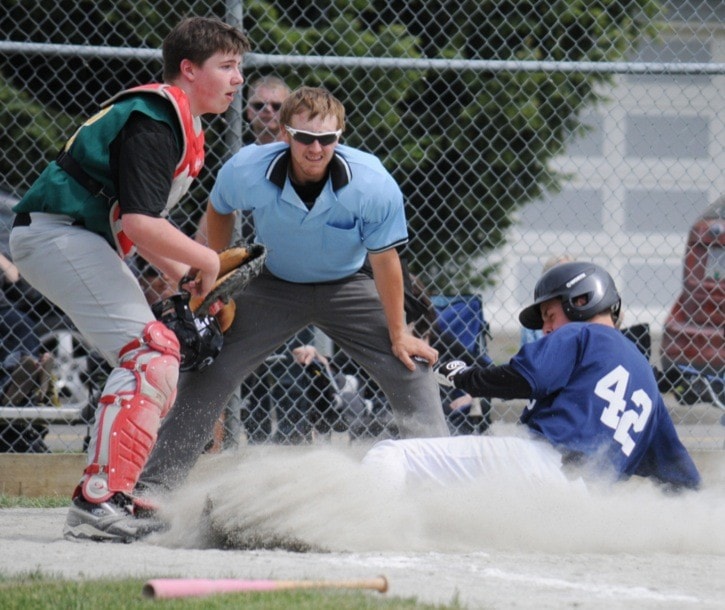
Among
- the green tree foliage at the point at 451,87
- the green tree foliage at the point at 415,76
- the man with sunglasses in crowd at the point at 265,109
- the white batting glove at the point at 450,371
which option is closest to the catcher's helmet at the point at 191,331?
the white batting glove at the point at 450,371

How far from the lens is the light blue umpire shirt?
5.30 metres

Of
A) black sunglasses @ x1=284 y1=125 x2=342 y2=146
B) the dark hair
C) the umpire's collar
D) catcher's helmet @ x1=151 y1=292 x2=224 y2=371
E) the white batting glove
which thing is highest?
the dark hair

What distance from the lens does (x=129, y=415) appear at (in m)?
4.51

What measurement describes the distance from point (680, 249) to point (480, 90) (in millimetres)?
11486

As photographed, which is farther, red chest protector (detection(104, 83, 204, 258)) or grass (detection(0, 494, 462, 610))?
red chest protector (detection(104, 83, 204, 258))

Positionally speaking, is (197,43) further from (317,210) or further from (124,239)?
(317,210)

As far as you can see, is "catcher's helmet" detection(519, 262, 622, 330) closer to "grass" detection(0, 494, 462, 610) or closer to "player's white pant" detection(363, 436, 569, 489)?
"player's white pant" detection(363, 436, 569, 489)

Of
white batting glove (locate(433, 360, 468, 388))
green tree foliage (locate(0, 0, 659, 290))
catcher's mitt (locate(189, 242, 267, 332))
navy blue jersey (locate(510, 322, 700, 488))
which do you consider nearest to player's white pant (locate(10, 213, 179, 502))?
catcher's mitt (locate(189, 242, 267, 332))

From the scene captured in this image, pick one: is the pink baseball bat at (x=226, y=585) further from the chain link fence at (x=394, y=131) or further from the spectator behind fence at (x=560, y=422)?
the chain link fence at (x=394, y=131)

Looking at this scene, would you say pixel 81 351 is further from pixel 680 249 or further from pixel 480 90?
pixel 680 249

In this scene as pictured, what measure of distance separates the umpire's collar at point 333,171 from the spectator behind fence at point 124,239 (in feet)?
2.08

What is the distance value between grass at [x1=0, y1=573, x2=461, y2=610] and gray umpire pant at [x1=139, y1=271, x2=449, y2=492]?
1750 mm

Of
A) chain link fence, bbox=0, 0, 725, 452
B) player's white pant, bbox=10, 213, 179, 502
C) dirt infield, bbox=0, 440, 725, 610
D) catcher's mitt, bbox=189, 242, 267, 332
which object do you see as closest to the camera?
dirt infield, bbox=0, 440, 725, 610

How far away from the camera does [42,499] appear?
20.6 ft
